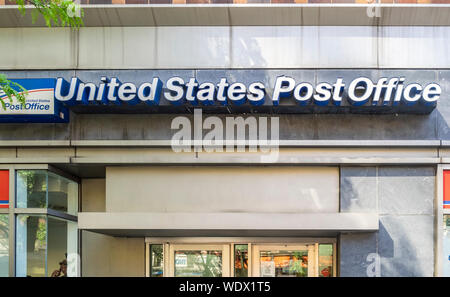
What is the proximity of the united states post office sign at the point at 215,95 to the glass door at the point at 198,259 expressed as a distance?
402 cm

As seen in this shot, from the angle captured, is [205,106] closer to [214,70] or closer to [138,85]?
[214,70]

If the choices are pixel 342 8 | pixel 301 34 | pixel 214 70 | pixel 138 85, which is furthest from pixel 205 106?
pixel 342 8

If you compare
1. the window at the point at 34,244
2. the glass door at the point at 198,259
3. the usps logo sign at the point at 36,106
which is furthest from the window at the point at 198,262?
the usps logo sign at the point at 36,106

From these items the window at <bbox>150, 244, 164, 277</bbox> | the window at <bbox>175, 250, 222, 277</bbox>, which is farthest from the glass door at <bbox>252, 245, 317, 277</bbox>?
the window at <bbox>150, 244, 164, 277</bbox>

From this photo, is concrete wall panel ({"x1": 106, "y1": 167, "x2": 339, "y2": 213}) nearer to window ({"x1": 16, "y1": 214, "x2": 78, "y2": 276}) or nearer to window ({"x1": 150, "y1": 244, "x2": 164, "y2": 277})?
window ({"x1": 16, "y1": 214, "x2": 78, "y2": 276})

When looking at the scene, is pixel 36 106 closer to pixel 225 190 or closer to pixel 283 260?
pixel 225 190

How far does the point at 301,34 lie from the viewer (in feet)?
37.0

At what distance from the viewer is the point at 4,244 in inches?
431

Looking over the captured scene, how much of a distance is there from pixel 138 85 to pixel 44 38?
264cm

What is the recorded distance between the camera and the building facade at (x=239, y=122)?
426 inches

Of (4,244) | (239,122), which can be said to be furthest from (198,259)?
(4,244)

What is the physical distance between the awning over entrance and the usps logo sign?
2.45 meters

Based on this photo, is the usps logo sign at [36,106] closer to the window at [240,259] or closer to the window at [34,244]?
the window at [34,244]

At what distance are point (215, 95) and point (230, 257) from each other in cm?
447
